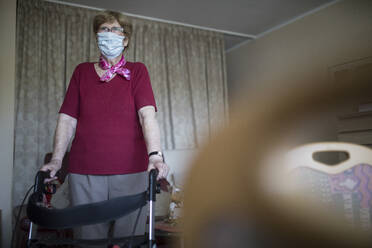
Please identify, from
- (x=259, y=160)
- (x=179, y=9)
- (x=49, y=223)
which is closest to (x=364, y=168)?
(x=259, y=160)

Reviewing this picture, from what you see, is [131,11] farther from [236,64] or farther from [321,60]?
[321,60]

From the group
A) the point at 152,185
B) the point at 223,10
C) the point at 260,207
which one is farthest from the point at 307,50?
the point at 152,185

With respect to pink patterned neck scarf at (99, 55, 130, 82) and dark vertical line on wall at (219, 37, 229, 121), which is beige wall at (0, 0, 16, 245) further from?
dark vertical line on wall at (219, 37, 229, 121)

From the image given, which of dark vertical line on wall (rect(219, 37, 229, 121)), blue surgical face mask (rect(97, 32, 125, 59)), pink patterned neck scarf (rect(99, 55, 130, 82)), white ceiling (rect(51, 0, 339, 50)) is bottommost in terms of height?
pink patterned neck scarf (rect(99, 55, 130, 82))

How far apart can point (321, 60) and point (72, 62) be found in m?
2.37

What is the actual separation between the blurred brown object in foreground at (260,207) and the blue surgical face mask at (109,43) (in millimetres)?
636

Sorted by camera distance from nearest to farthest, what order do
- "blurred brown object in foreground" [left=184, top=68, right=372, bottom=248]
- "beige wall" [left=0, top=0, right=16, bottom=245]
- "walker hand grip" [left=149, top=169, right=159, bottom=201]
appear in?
"walker hand grip" [left=149, top=169, right=159, bottom=201] < "blurred brown object in foreground" [left=184, top=68, right=372, bottom=248] < "beige wall" [left=0, top=0, right=16, bottom=245]

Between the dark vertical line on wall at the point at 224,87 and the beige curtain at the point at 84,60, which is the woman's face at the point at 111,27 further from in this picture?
the dark vertical line on wall at the point at 224,87

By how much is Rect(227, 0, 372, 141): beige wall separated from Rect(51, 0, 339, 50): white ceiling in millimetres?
144

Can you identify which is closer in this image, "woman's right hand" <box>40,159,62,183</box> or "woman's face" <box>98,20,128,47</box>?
"woman's right hand" <box>40,159,62,183</box>

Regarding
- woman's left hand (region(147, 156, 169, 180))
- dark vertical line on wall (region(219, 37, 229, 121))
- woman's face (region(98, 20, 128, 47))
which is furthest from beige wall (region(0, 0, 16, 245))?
dark vertical line on wall (region(219, 37, 229, 121))

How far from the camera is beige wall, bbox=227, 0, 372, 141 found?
278cm

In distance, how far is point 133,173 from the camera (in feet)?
3.52

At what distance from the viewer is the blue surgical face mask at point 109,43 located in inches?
45.2
